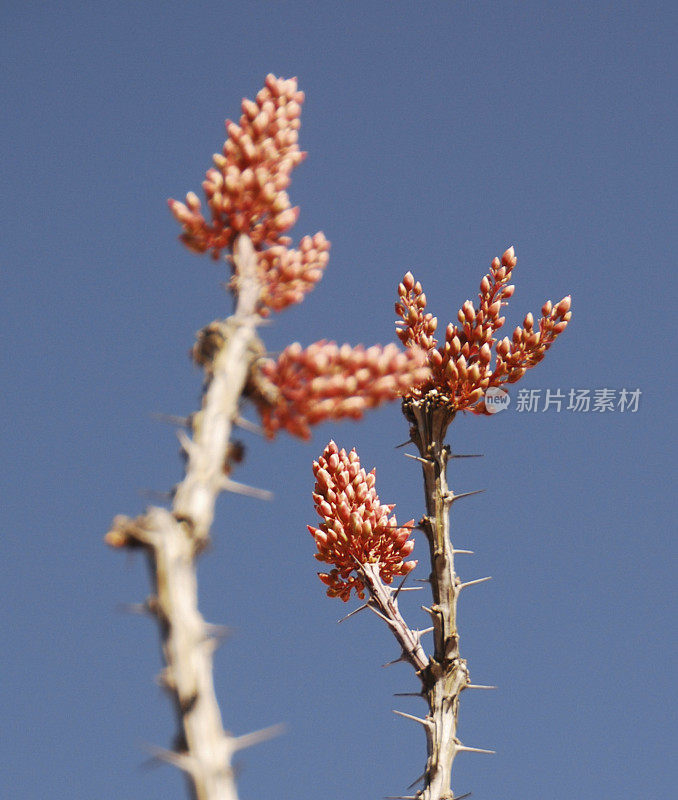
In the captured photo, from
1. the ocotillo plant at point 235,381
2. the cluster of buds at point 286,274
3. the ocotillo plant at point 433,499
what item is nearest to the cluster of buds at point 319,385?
the ocotillo plant at point 235,381

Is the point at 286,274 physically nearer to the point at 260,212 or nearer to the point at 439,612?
the point at 260,212

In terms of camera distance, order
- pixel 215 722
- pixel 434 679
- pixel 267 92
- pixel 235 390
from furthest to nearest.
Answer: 1. pixel 434 679
2. pixel 267 92
3. pixel 235 390
4. pixel 215 722

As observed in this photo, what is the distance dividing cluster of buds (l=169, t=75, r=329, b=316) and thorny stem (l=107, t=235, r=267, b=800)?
627mm

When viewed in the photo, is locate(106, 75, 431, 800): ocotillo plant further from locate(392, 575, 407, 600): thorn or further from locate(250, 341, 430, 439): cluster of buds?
locate(392, 575, 407, 600): thorn

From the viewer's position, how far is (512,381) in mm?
5445

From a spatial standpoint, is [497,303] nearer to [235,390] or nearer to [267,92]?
[267,92]

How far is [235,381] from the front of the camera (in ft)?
10.8

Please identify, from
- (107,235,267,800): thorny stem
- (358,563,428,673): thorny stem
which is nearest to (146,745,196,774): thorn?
(107,235,267,800): thorny stem

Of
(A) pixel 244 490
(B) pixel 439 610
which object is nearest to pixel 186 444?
(A) pixel 244 490

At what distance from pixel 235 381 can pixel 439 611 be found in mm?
2666

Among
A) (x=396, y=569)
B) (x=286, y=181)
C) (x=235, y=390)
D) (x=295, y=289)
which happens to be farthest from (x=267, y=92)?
(x=396, y=569)

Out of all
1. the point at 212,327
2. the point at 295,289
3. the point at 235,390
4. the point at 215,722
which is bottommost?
the point at 215,722

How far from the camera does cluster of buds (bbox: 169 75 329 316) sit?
142 inches

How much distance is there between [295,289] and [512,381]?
87.7 inches
